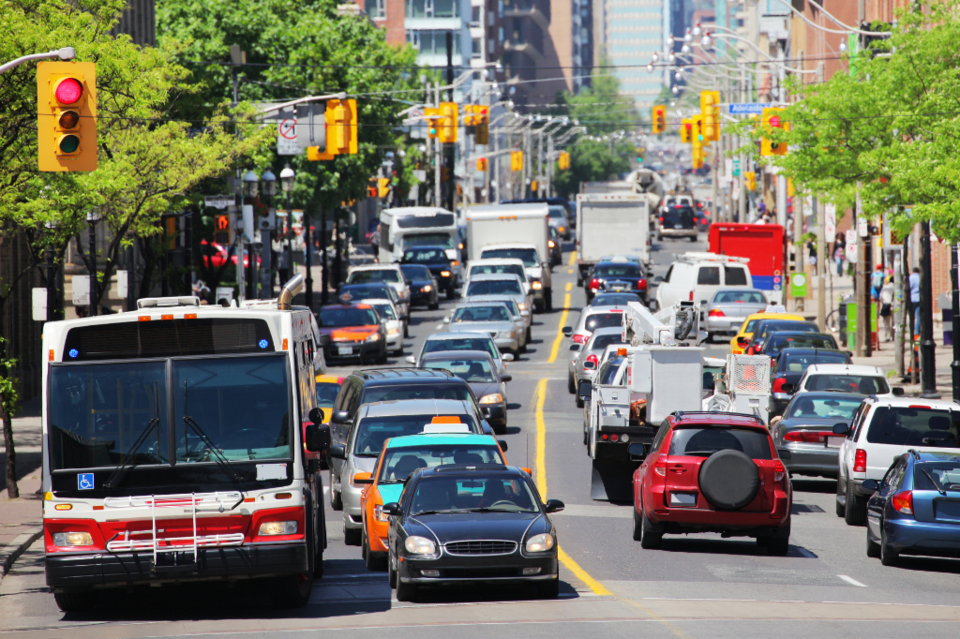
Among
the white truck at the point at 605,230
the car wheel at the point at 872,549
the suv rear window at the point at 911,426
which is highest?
the white truck at the point at 605,230

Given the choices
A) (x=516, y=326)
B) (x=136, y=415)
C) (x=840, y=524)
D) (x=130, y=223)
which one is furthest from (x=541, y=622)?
(x=516, y=326)

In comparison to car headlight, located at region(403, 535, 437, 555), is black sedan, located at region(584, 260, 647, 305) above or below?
above

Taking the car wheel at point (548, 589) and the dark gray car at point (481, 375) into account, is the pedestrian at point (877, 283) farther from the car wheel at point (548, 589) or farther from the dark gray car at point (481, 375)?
the car wheel at point (548, 589)

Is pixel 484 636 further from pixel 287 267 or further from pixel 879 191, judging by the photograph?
pixel 287 267

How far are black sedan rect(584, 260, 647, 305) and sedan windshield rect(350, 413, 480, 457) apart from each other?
103ft

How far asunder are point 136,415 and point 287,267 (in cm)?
4450

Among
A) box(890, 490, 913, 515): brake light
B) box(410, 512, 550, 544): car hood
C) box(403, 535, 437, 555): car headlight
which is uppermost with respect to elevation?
box(410, 512, 550, 544): car hood

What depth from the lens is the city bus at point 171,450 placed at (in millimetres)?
12188

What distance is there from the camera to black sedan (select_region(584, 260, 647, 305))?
50594 millimetres

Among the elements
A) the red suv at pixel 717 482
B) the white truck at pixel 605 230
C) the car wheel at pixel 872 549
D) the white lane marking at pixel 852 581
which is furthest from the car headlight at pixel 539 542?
the white truck at pixel 605 230

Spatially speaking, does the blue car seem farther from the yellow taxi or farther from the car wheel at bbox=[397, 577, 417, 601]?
the yellow taxi

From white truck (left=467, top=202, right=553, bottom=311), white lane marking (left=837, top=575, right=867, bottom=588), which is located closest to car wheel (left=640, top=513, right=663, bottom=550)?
white lane marking (left=837, top=575, right=867, bottom=588)

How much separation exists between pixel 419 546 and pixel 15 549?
6628mm

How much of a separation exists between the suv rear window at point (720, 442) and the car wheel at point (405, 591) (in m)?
4.08
